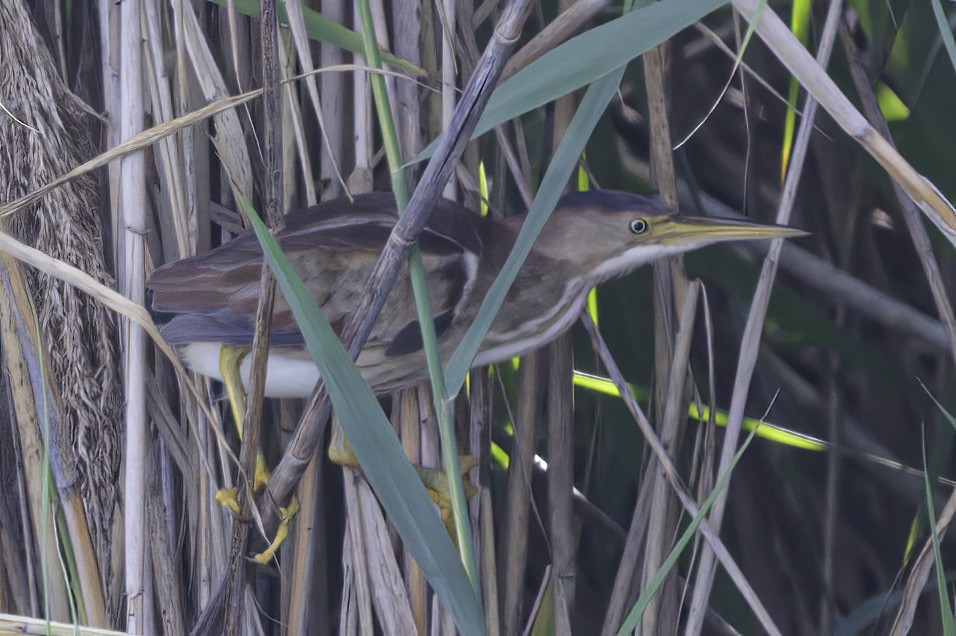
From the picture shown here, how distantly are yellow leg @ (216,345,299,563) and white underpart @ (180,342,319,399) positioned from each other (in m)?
0.01

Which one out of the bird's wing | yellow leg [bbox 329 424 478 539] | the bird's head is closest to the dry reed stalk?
the bird's wing

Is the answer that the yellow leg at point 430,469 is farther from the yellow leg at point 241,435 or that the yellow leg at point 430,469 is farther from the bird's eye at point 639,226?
the bird's eye at point 639,226

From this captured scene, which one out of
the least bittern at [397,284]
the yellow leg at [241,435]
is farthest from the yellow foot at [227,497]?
the least bittern at [397,284]

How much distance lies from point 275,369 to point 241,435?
0.07 meters

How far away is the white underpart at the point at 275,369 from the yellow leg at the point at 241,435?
0.03 ft

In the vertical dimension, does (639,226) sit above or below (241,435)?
above


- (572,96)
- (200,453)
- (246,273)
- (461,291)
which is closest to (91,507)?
(200,453)

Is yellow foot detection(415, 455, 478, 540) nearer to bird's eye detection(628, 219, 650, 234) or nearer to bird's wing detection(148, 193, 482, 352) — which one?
bird's wing detection(148, 193, 482, 352)

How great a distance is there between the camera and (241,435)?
0.90 metres

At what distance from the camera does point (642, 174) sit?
1165 mm

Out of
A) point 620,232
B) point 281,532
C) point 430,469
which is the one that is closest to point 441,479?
point 430,469

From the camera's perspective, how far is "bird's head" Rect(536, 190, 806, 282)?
94 cm

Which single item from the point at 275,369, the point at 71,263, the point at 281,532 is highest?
the point at 71,263

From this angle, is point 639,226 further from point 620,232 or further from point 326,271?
point 326,271
